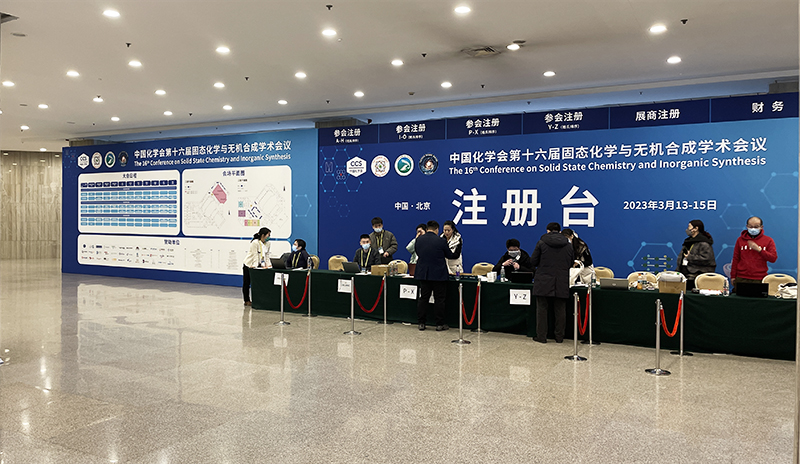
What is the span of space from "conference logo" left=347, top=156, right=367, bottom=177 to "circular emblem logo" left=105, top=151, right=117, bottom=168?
6880mm

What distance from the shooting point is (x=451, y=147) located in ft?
34.0

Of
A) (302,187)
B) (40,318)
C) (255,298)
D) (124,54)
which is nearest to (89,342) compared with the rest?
(40,318)

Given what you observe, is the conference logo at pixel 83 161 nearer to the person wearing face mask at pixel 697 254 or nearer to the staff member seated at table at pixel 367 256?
the staff member seated at table at pixel 367 256

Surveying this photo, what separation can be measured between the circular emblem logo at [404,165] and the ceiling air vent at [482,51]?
11.6ft

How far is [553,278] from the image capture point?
6.58 m

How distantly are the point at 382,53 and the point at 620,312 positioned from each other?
13.9ft

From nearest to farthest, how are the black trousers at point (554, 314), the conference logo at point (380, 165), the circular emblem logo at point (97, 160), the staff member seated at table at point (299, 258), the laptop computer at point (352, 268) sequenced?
the black trousers at point (554, 314), the laptop computer at point (352, 268), the staff member seated at table at point (299, 258), the conference logo at point (380, 165), the circular emblem logo at point (97, 160)

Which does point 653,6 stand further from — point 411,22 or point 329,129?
point 329,129

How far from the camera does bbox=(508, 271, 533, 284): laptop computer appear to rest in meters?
7.08

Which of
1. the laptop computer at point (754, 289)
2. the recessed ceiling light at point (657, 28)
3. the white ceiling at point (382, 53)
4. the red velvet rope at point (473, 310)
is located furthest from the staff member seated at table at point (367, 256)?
the laptop computer at point (754, 289)

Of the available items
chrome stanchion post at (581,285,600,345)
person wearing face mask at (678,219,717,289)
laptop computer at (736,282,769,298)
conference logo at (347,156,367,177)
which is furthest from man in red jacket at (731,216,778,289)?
conference logo at (347,156,367,177)

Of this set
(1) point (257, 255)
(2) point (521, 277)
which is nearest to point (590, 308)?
(2) point (521, 277)

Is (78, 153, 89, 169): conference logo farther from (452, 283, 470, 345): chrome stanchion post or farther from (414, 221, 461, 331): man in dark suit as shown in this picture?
(452, 283, 470, 345): chrome stanchion post

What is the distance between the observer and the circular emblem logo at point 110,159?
1449 cm
